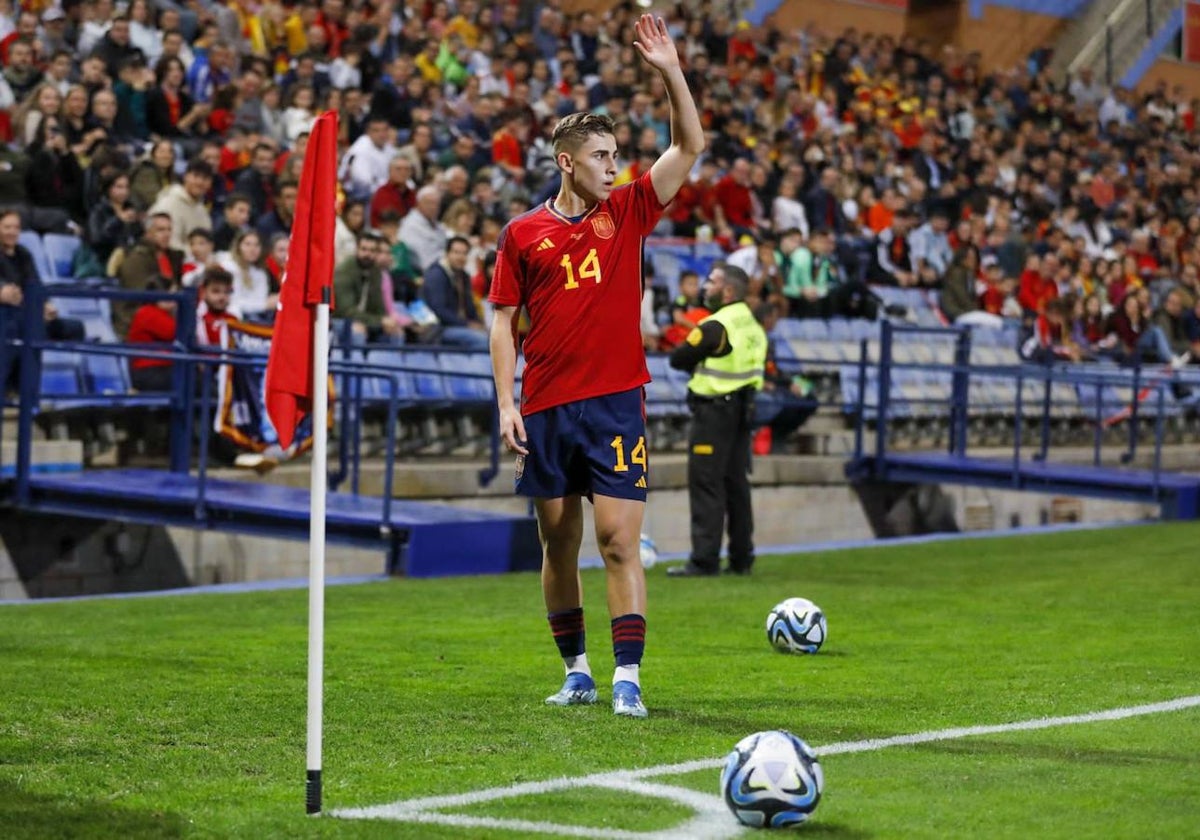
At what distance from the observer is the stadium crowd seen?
53.7 ft

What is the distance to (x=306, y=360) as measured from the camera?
17.0ft

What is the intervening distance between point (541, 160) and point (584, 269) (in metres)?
15.0

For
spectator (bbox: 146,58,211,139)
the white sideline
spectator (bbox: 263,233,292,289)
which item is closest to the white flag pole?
the white sideline

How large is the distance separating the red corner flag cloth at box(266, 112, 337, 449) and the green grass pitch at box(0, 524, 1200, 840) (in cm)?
112

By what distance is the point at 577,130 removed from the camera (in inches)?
272

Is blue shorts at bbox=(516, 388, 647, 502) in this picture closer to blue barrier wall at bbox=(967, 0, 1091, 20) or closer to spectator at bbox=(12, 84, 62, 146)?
spectator at bbox=(12, 84, 62, 146)

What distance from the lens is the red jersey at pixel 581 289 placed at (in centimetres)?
700

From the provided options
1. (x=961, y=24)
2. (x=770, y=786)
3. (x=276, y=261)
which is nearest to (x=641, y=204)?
(x=770, y=786)

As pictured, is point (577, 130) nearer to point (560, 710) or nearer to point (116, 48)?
point (560, 710)

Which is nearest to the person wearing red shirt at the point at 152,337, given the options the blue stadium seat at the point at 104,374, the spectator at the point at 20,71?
the blue stadium seat at the point at 104,374

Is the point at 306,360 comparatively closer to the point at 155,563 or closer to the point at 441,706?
the point at 441,706

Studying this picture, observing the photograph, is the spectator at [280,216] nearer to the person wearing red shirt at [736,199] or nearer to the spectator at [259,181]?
the spectator at [259,181]

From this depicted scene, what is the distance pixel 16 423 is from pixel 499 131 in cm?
870

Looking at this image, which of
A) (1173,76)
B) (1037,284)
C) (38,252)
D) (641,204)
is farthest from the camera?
(1173,76)
